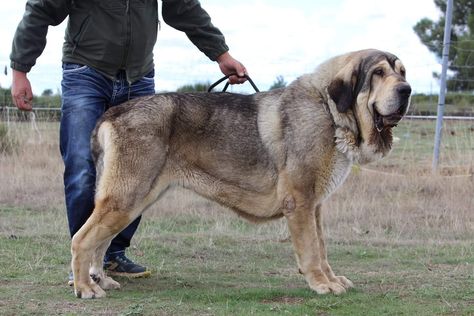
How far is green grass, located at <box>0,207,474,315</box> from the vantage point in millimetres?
5141

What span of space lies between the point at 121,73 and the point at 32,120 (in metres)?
8.85

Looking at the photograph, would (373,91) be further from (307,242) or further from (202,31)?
(202,31)

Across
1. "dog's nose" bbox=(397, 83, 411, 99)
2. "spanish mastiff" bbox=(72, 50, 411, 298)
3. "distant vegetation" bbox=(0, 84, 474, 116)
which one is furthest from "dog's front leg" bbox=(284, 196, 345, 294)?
"distant vegetation" bbox=(0, 84, 474, 116)

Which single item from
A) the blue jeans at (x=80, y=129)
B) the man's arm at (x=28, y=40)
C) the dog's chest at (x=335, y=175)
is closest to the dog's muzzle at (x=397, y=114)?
the dog's chest at (x=335, y=175)

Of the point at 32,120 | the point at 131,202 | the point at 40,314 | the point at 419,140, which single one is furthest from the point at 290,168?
the point at 419,140

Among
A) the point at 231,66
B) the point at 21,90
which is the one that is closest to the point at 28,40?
the point at 21,90

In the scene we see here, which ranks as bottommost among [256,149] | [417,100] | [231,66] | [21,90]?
[417,100]

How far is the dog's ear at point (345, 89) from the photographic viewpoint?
5.57 meters

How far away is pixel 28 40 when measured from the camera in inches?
230

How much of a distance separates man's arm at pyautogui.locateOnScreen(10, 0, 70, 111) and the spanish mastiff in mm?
673

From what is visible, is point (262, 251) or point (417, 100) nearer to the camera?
point (262, 251)

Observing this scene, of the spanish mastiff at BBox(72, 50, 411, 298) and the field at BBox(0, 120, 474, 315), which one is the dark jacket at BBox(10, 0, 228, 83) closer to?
the spanish mastiff at BBox(72, 50, 411, 298)

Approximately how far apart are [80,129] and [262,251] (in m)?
2.43

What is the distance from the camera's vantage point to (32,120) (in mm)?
14477
